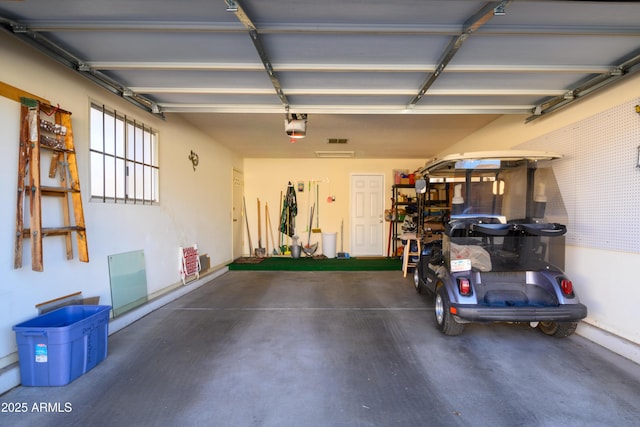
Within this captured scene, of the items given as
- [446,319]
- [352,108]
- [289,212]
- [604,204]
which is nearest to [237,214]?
[289,212]

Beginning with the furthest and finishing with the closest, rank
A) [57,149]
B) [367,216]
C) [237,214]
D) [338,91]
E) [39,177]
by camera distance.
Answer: [367,216]
[237,214]
[338,91]
[57,149]
[39,177]

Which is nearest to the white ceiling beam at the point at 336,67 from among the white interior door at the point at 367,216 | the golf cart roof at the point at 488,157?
the golf cart roof at the point at 488,157

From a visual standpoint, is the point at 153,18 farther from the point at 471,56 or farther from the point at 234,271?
the point at 234,271

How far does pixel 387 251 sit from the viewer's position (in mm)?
7363

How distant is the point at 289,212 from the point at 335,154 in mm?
1780

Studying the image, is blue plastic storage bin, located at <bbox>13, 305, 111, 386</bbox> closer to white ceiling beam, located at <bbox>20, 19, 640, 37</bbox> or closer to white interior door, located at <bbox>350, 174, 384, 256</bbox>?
white ceiling beam, located at <bbox>20, 19, 640, 37</bbox>

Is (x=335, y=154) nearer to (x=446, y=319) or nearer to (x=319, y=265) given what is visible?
(x=319, y=265)

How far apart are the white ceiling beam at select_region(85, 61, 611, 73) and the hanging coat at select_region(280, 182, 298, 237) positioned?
193 inches

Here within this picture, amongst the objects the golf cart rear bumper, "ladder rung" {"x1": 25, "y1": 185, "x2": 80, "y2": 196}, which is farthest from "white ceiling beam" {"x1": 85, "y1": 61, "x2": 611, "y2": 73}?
the golf cart rear bumper

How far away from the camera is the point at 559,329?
2775mm

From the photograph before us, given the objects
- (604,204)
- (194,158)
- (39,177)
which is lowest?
(604,204)

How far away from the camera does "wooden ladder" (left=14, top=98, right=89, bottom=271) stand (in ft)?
6.84

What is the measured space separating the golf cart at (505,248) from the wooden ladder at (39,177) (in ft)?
10.6

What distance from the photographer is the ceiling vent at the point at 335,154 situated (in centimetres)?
667
